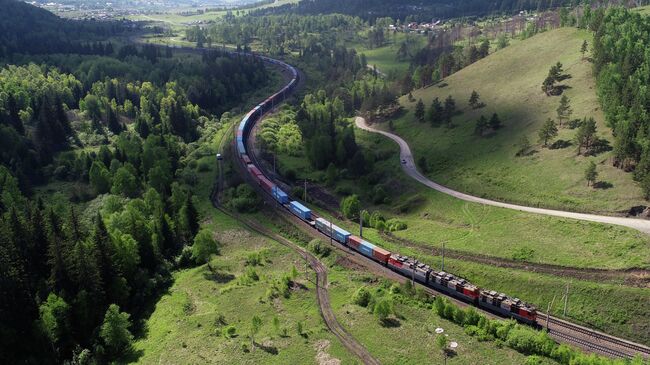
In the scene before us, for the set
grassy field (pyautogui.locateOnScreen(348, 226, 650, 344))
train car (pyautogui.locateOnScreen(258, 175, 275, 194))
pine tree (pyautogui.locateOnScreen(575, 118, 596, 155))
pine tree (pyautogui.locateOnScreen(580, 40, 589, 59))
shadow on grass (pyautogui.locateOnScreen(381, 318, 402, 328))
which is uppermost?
pine tree (pyautogui.locateOnScreen(580, 40, 589, 59))

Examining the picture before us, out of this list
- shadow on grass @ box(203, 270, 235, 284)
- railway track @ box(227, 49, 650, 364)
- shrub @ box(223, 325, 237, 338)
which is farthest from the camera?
shadow on grass @ box(203, 270, 235, 284)

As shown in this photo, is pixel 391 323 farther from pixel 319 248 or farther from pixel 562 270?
pixel 319 248

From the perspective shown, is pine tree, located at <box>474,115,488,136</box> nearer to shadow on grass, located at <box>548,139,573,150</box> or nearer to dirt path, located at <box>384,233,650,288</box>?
shadow on grass, located at <box>548,139,573,150</box>

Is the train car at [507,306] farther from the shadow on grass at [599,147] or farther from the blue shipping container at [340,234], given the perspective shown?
the shadow on grass at [599,147]

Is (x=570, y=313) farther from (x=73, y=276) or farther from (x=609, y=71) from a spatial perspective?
(x=609, y=71)

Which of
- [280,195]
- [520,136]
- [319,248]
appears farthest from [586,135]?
[280,195]

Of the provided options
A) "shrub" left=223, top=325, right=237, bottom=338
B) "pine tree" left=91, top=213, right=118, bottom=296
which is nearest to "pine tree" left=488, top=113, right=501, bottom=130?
"shrub" left=223, top=325, right=237, bottom=338

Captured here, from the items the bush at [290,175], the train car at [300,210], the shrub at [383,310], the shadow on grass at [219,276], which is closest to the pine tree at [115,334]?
the shadow on grass at [219,276]
